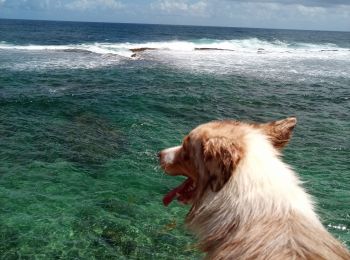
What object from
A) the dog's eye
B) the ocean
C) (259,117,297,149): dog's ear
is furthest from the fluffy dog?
the ocean

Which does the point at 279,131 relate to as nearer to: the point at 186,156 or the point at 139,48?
the point at 186,156

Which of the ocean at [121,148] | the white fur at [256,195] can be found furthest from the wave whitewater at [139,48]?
the white fur at [256,195]

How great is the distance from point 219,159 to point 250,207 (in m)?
0.50

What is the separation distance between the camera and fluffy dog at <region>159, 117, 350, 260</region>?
3479 millimetres

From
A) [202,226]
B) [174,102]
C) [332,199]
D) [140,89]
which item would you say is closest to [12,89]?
[140,89]

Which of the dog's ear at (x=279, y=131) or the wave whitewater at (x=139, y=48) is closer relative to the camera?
the dog's ear at (x=279, y=131)

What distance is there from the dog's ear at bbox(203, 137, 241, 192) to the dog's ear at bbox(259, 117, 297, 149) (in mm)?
718

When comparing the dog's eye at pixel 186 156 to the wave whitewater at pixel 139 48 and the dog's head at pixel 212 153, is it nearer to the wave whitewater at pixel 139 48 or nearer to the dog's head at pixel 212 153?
the dog's head at pixel 212 153

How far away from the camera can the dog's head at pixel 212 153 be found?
148 inches

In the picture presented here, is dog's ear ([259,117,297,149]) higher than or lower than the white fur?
higher

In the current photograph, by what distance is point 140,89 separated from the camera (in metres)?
25.1

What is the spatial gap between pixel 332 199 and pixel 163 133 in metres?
7.22

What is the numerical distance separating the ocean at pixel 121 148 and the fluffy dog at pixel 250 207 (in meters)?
4.29

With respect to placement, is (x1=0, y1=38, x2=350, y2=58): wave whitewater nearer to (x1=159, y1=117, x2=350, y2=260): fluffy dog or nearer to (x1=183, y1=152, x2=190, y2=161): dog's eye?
(x1=183, y1=152, x2=190, y2=161): dog's eye
